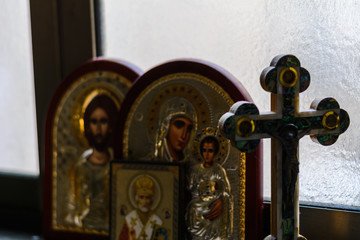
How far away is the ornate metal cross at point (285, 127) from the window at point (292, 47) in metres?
0.16

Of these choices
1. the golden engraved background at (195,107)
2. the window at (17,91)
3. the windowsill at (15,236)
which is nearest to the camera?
the golden engraved background at (195,107)

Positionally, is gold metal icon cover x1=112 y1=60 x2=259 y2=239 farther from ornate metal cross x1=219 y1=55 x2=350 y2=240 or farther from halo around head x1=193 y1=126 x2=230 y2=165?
ornate metal cross x1=219 y1=55 x2=350 y2=240

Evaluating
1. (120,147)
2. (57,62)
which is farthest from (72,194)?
(57,62)

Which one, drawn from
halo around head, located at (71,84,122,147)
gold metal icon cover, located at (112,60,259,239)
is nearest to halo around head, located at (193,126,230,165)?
gold metal icon cover, located at (112,60,259,239)

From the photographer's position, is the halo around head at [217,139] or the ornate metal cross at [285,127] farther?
the halo around head at [217,139]

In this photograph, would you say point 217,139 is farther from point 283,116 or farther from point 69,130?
point 69,130

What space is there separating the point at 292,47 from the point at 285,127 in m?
0.25

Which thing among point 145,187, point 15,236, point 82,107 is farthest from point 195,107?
point 15,236

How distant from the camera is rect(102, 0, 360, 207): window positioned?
36.5 inches

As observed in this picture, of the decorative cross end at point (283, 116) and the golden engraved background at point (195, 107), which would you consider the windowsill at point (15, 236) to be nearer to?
the golden engraved background at point (195, 107)

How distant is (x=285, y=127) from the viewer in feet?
2.54

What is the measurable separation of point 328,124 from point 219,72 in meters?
0.21

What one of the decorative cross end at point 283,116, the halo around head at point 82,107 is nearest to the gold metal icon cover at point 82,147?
the halo around head at point 82,107

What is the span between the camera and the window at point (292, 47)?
928 millimetres
